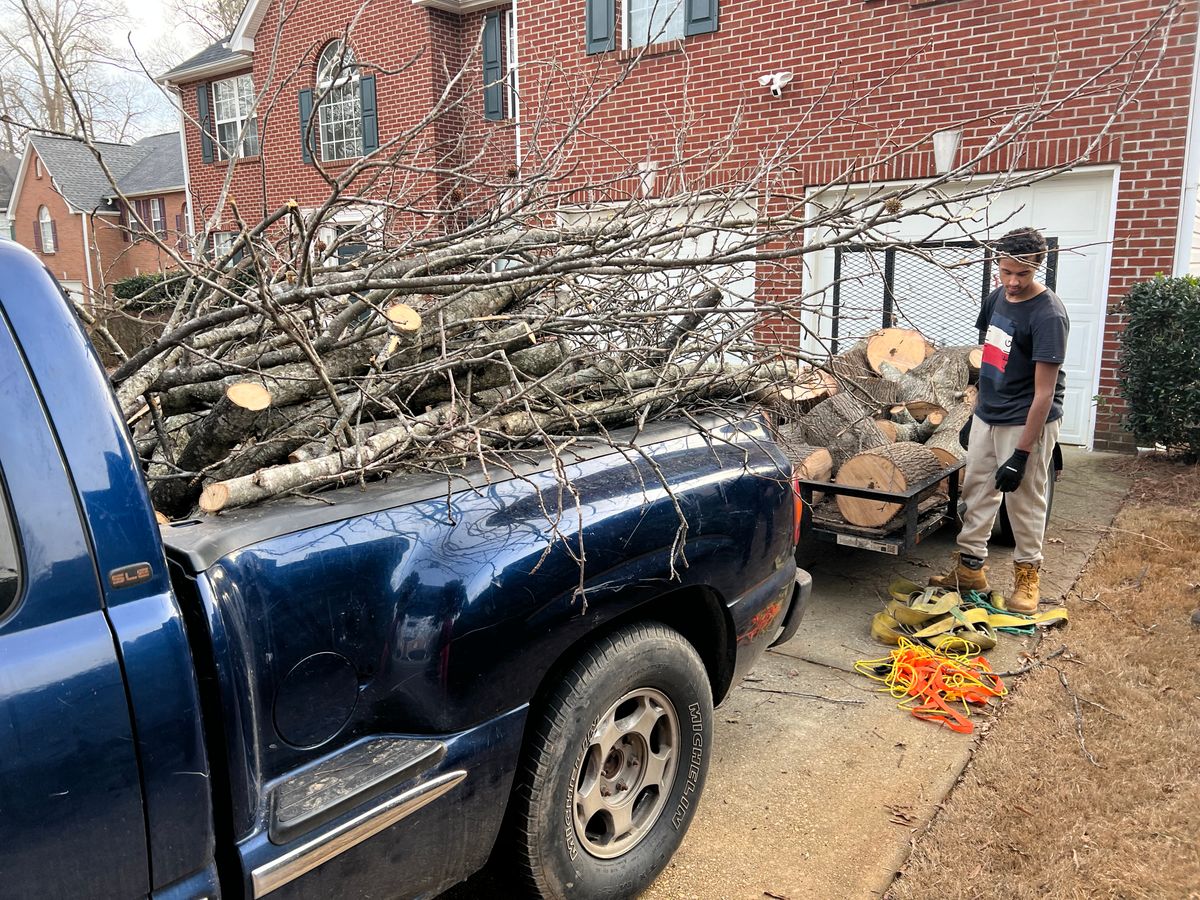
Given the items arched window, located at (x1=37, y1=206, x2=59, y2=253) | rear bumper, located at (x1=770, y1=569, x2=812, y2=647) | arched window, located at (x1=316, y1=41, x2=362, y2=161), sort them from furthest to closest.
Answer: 1. arched window, located at (x1=37, y1=206, x2=59, y2=253)
2. arched window, located at (x1=316, y1=41, x2=362, y2=161)
3. rear bumper, located at (x1=770, y1=569, x2=812, y2=647)

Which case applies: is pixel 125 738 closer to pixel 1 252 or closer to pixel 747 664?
pixel 1 252

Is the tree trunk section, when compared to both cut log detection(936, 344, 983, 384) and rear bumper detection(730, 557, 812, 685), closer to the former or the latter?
rear bumper detection(730, 557, 812, 685)

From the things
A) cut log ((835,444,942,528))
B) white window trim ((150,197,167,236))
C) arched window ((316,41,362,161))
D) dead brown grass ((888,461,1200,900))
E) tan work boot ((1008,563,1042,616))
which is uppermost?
arched window ((316,41,362,161))

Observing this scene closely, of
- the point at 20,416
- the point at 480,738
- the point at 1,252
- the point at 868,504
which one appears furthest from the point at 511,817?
the point at 868,504

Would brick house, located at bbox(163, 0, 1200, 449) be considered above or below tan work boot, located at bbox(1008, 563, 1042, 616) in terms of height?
above

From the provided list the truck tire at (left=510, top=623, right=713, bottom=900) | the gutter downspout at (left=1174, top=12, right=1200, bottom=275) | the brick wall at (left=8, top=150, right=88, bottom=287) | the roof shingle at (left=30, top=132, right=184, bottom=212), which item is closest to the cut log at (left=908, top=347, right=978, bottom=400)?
the gutter downspout at (left=1174, top=12, right=1200, bottom=275)

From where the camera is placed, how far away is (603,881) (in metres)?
2.57

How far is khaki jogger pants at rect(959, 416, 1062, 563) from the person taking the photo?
4859 millimetres

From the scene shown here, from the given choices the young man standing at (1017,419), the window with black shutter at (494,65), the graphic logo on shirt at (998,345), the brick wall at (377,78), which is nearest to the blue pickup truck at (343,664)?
the young man standing at (1017,419)

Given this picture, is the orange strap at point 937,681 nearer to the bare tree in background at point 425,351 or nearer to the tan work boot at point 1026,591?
the tan work boot at point 1026,591

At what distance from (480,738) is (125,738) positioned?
837 mm

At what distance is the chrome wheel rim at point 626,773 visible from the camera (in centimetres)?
254

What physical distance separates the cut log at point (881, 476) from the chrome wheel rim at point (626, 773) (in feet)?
8.17

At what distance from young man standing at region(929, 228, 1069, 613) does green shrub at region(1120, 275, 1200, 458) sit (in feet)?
11.1
